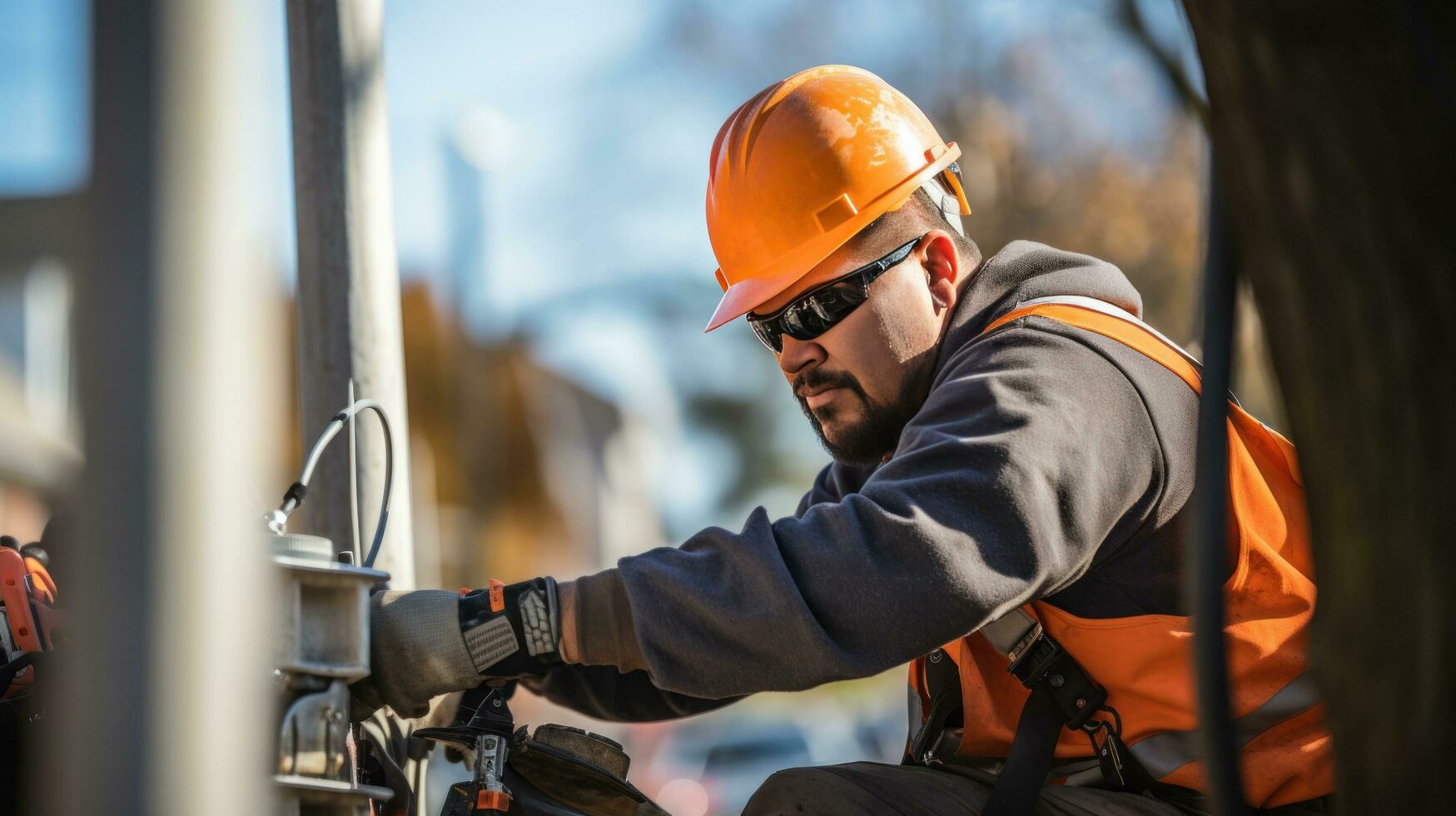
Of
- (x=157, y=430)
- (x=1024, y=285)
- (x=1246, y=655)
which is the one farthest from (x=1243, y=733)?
(x=157, y=430)

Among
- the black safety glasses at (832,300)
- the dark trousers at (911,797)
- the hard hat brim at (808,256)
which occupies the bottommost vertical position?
the dark trousers at (911,797)

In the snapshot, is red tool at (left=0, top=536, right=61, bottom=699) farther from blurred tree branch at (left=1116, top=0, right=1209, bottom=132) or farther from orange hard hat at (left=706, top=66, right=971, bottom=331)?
blurred tree branch at (left=1116, top=0, right=1209, bottom=132)

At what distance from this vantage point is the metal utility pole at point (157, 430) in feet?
2.61

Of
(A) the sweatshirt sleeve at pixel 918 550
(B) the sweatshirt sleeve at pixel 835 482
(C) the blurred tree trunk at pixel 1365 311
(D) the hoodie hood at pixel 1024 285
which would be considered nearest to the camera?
(C) the blurred tree trunk at pixel 1365 311

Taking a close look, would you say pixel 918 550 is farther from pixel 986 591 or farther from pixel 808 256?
pixel 808 256

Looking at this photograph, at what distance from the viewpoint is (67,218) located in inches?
32.6

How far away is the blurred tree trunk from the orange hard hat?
1.74 meters

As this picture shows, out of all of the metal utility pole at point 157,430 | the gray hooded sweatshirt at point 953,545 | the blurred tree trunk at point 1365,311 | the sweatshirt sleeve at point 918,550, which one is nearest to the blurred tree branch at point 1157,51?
the gray hooded sweatshirt at point 953,545

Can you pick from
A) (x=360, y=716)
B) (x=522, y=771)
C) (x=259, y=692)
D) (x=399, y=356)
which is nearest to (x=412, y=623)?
(x=360, y=716)

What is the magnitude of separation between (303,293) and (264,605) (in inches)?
82.1

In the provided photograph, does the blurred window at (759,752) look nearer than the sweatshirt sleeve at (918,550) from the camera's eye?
No

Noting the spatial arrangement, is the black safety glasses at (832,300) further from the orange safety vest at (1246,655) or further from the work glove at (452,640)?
the work glove at (452,640)

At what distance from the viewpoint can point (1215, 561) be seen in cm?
113

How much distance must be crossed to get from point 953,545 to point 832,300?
38.3 inches
